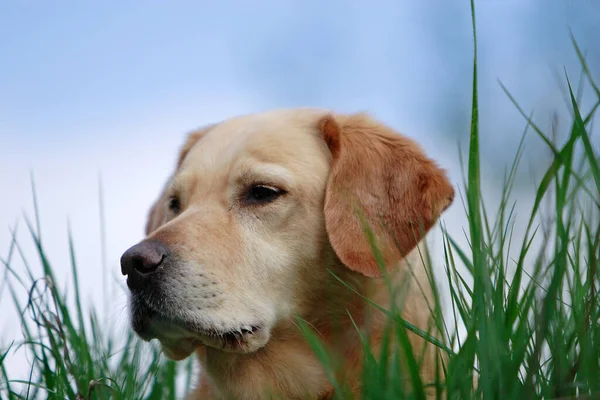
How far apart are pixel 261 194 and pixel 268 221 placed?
0.43 feet

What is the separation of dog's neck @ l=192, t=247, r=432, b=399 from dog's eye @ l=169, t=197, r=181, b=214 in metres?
0.73

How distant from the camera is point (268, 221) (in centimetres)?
298

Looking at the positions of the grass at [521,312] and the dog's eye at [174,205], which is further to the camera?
the dog's eye at [174,205]

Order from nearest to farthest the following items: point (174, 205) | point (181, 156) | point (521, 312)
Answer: point (521, 312) → point (174, 205) → point (181, 156)

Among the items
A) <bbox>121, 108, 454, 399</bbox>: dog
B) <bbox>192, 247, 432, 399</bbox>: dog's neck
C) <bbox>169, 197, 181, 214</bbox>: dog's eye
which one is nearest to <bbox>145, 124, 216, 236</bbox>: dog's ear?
<bbox>169, 197, 181, 214</bbox>: dog's eye

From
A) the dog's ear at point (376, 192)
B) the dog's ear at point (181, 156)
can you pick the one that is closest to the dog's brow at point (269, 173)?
the dog's ear at point (376, 192)

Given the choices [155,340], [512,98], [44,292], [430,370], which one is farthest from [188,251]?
[512,98]

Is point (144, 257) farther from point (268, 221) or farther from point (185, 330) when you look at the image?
point (268, 221)

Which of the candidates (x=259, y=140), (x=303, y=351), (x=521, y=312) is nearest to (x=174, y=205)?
(x=259, y=140)

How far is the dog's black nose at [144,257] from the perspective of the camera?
2.64 metres

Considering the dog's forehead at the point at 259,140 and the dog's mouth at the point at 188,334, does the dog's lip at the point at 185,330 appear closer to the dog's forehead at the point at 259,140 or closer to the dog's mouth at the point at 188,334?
the dog's mouth at the point at 188,334

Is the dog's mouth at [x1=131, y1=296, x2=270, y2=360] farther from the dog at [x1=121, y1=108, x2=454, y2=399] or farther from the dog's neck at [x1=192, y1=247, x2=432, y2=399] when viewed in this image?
the dog's neck at [x1=192, y1=247, x2=432, y2=399]

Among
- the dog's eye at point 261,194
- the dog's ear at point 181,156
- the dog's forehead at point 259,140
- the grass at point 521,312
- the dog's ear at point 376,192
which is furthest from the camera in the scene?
the dog's ear at point 181,156

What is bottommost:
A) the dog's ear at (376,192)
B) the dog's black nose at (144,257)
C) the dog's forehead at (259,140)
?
the dog's black nose at (144,257)
